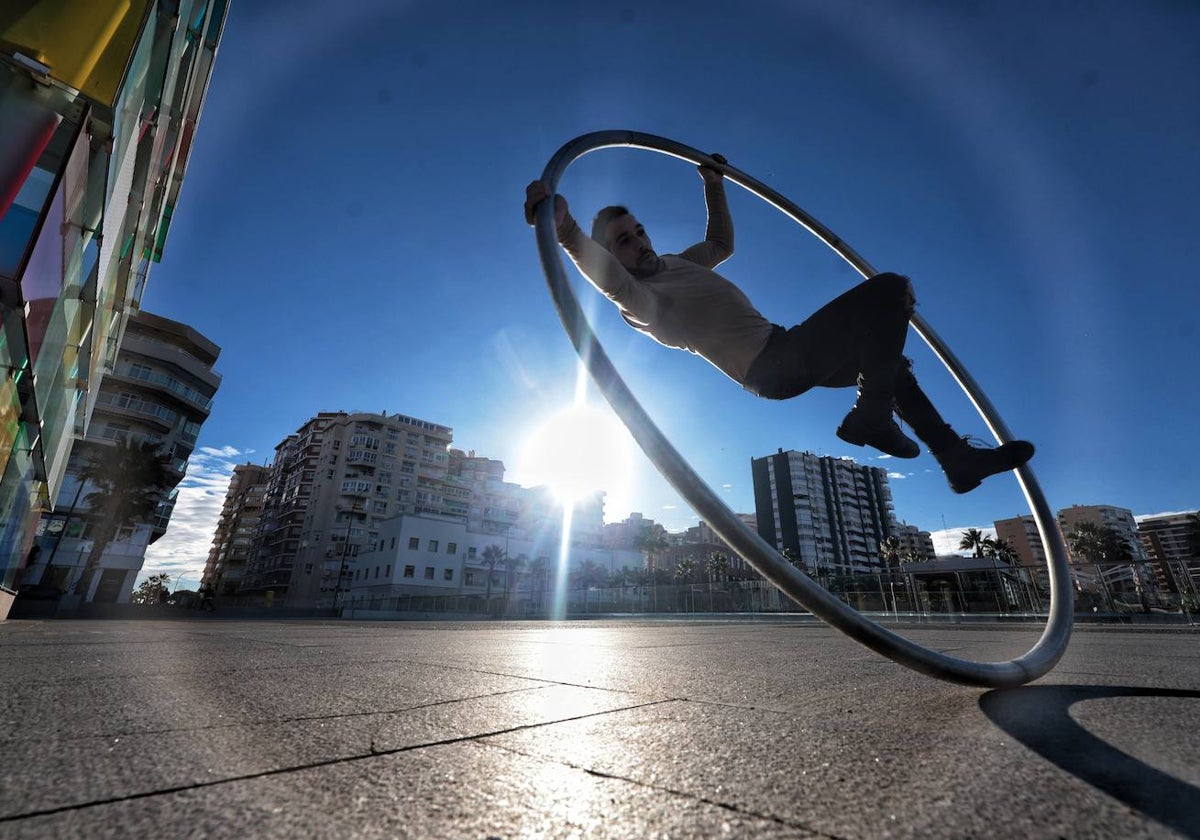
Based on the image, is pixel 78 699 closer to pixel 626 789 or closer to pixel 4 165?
pixel 626 789

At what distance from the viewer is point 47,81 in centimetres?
551

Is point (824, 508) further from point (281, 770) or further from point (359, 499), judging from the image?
point (281, 770)

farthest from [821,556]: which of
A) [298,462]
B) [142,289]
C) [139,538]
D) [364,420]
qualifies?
[142,289]

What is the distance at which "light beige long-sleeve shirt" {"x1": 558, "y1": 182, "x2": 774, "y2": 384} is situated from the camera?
2812mm

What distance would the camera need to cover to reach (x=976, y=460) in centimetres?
316

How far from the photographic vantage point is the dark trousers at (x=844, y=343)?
282cm

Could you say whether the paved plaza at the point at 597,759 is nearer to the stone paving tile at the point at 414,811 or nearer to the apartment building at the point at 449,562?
the stone paving tile at the point at 414,811

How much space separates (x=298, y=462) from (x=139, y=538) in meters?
40.0

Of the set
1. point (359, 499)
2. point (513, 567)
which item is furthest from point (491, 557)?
point (359, 499)

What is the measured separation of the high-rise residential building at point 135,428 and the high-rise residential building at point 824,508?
315 ft

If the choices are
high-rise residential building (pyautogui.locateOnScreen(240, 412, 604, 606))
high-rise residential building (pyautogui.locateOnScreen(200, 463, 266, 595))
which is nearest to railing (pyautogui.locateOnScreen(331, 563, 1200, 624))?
high-rise residential building (pyautogui.locateOnScreen(240, 412, 604, 606))

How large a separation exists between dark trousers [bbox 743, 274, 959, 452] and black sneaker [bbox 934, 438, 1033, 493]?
583 millimetres

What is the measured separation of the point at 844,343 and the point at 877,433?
0.55m

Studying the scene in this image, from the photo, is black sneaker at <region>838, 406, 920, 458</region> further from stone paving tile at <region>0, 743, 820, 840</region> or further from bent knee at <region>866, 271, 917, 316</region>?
stone paving tile at <region>0, 743, 820, 840</region>
